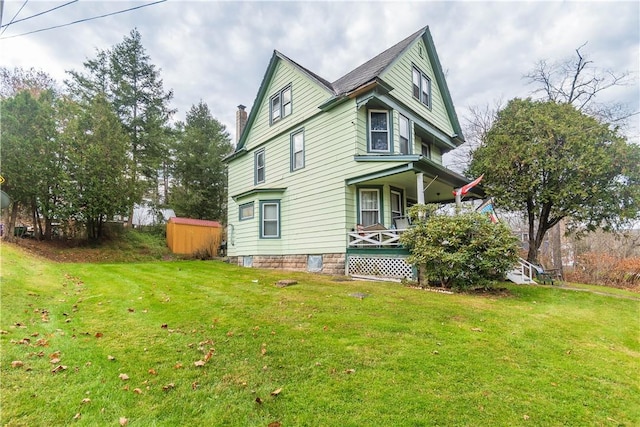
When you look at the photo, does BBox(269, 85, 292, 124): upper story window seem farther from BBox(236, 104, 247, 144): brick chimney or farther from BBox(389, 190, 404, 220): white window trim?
BBox(389, 190, 404, 220): white window trim

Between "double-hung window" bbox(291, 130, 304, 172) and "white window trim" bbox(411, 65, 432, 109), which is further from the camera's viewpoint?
"white window trim" bbox(411, 65, 432, 109)

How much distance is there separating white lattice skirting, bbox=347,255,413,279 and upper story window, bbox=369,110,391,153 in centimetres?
413

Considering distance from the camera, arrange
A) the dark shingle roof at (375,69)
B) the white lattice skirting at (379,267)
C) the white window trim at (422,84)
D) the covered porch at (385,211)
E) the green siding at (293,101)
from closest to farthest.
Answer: the white lattice skirting at (379,267), the covered porch at (385,211), the dark shingle roof at (375,69), the green siding at (293,101), the white window trim at (422,84)

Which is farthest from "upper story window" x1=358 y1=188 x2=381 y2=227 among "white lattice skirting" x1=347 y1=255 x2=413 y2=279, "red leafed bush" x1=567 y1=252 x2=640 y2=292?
"red leafed bush" x1=567 y1=252 x2=640 y2=292

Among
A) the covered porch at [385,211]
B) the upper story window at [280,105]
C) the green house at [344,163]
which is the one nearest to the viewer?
the covered porch at [385,211]

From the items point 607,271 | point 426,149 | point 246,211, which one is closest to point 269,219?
point 246,211

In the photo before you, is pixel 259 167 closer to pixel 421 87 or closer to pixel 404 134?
pixel 404 134

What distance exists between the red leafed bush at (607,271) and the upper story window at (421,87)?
11.2 m

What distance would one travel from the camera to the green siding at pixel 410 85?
39.9 feet

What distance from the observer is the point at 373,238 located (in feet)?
34.1

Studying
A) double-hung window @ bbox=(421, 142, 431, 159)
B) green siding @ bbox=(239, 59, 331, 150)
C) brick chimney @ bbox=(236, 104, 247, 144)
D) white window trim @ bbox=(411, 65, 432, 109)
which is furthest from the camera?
brick chimney @ bbox=(236, 104, 247, 144)

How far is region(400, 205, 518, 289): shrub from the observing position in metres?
7.92

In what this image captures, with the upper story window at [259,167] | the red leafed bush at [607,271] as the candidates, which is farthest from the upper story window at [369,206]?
the red leafed bush at [607,271]

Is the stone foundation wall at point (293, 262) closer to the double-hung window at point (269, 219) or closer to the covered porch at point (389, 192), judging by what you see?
the covered porch at point (389, 192)
